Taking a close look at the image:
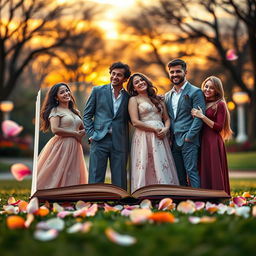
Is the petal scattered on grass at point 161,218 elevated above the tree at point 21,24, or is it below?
below

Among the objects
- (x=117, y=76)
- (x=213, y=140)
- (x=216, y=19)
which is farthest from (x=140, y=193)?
(x=216, y=19)

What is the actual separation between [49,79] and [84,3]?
27.1 feet

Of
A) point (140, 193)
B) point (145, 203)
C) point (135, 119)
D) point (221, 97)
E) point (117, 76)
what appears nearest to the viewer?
point (145, 203)

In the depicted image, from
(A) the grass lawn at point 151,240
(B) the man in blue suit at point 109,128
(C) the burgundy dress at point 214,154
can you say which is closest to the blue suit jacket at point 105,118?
(B) the man in blue suit at point 109,128

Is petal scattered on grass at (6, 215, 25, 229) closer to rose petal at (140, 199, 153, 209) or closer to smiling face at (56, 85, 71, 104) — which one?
rose petal at (140, 199, 153, 209)

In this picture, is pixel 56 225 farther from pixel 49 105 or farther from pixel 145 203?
pixel 49 105

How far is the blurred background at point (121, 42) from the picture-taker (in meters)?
19.6

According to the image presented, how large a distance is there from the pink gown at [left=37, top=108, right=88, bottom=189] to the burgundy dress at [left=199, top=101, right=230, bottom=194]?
1341 millimetres

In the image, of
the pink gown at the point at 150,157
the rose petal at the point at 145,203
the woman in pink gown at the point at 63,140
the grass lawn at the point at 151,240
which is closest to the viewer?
the grass lawn at the point at 151,240

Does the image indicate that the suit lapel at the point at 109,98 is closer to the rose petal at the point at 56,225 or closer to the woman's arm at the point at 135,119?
the woman's arm at the point at 135,119

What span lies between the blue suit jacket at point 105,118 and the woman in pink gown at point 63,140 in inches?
5.8

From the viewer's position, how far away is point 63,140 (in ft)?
23.8

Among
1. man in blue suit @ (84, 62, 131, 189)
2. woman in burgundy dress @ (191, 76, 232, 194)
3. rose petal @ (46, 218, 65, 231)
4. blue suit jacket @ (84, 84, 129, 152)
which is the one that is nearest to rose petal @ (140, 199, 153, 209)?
man in blue suit @ (84, 62, 131, 189)

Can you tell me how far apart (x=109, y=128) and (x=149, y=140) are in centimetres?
46
